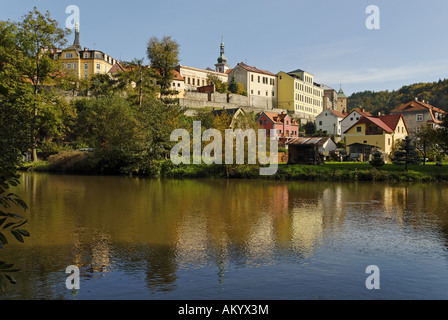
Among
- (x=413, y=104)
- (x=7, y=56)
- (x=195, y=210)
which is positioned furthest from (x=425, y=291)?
(x=413, y=104)

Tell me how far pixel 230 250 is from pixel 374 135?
5196cm

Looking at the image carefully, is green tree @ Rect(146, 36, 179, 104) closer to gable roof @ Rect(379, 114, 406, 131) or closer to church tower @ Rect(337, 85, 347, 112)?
gable roof @ Rect(379, 114, 406, 131)

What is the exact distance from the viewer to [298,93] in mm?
110375

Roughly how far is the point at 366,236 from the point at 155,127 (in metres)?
35.2

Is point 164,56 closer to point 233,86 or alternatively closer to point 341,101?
point 233,86

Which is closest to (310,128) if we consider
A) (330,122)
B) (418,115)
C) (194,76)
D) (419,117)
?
(330,122)

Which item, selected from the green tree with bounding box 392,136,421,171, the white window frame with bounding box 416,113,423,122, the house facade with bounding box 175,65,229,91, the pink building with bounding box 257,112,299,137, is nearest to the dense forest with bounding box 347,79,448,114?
the white window frame with bounding box 416,113,423,122

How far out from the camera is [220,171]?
43031mm

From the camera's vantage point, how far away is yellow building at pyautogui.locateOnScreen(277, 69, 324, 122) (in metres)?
108

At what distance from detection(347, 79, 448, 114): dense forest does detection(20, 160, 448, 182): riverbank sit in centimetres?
6830

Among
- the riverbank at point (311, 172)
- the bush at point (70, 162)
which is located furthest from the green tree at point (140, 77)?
the riverbank at point (311, 172)

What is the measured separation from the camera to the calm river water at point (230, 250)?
346 inches

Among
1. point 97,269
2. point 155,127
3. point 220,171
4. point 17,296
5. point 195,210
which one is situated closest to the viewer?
point 17,296
